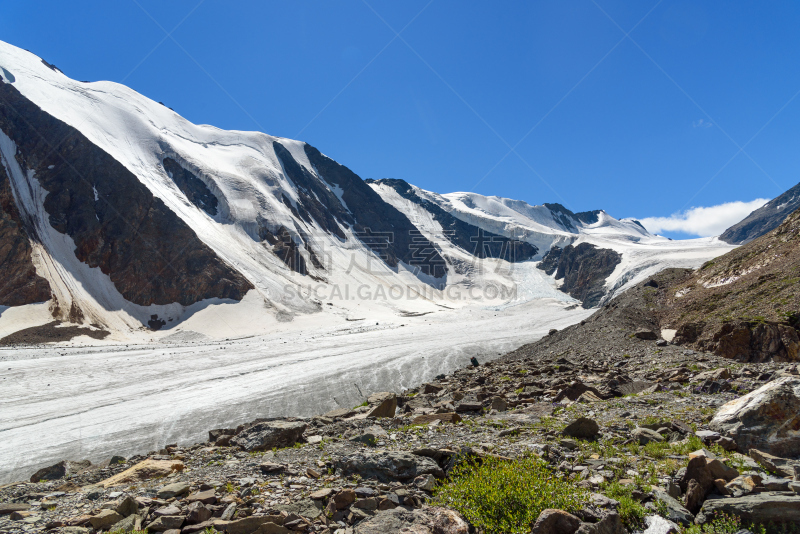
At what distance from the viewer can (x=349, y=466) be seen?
23.0 feet

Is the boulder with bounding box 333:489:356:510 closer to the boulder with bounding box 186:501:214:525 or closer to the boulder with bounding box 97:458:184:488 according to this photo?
the boulder with bounding box 186:501:214:525

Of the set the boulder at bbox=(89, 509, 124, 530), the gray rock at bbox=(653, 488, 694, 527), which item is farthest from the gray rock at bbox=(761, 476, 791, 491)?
the boulder at bbox=(89, 509, 124, 530)

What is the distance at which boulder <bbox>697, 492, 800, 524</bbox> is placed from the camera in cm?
432

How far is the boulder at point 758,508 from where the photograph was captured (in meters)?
4.32

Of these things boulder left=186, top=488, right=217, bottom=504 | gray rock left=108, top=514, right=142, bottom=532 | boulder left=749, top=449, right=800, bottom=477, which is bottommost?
gray rock left=108, top=514, right=142, bottom=532

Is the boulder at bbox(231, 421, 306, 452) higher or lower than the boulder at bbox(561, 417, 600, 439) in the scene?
lower

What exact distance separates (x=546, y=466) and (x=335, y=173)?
139 metres

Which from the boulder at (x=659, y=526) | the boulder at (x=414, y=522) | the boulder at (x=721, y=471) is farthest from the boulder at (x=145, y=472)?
the boulder at (x=721, y=471)

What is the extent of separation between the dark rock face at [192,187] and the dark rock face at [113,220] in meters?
16.7

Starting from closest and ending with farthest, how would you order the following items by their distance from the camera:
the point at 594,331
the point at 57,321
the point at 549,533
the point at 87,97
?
the point at 549,533 → the point at 594,331 → the point at 57,321 → the point at 87,97

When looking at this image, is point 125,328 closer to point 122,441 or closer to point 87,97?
point 122,441

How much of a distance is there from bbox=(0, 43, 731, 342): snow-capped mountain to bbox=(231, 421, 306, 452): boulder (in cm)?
4205

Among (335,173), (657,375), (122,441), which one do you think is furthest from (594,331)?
(335,173)

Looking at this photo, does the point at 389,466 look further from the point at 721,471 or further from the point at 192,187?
the point at 192,187
